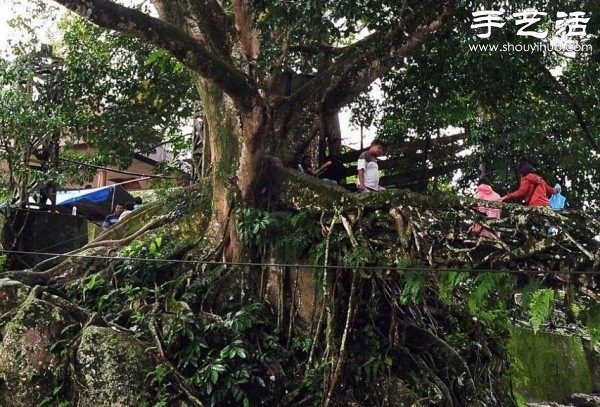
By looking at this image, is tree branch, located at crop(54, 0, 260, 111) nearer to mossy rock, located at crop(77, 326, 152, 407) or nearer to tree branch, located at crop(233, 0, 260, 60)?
tree branch, located at crop(233, 0, 260, 60)

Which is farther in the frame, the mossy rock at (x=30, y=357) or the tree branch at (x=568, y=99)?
the tree branch at (x=568, y=99)

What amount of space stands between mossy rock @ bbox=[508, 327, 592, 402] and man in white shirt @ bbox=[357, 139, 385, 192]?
514 centimetres

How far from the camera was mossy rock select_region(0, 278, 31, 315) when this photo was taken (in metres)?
6.23

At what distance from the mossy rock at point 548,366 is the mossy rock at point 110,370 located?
688 centimetres

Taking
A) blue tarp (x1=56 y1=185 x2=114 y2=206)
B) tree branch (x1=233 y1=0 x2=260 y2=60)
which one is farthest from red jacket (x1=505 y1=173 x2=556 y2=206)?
blue tarp (x1=56 y1=185 x2=114 y2=206)

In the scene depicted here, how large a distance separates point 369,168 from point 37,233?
564 cm

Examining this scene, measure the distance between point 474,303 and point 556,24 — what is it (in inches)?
123

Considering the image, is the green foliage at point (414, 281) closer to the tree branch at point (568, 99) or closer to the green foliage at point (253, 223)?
the green foliage at point (253, 223)

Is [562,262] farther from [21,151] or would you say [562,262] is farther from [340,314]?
[21,151]

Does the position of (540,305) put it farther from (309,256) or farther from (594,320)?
(309,256)

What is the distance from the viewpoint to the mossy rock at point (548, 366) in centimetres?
1057

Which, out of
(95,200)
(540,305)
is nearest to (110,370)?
(540,305)

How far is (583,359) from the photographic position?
1183 cm

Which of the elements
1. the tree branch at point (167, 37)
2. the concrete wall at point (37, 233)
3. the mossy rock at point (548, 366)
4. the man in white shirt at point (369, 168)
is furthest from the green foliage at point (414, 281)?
the concrete wall at point (37, 233)
